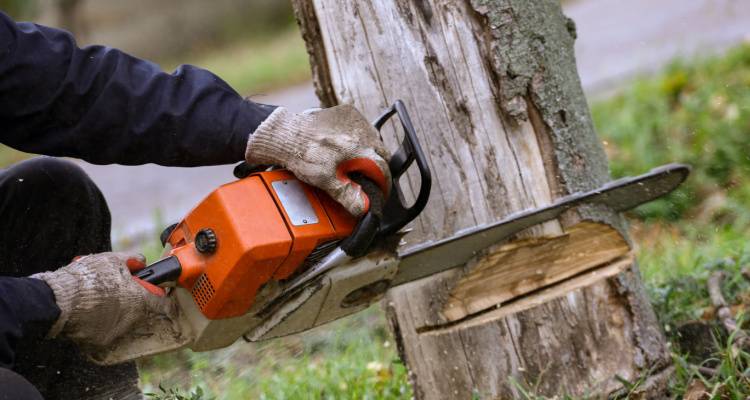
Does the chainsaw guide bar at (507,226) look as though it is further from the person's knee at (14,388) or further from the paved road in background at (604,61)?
the paved road in background at (604,61)

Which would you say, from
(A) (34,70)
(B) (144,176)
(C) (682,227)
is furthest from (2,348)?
(B) (144,176)

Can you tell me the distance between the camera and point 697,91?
6180 millimetres

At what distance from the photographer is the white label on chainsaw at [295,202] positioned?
2.45 meters

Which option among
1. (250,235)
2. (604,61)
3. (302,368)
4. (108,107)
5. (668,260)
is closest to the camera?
(250,235)

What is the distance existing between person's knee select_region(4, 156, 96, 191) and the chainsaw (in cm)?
35

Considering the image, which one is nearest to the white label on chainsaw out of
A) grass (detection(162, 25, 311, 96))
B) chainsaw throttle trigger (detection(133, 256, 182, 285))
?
chainsaw throttle trigger (detection(133, 256, 182, 285))

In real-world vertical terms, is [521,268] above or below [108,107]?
below

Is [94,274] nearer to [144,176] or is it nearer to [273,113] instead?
[273,113]

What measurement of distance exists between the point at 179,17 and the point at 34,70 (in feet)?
51.0

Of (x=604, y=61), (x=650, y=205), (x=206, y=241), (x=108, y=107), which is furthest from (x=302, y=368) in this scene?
(x=604, y=61)

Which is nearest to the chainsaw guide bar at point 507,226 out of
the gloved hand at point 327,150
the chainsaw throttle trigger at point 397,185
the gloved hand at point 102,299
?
the chainsaw throttle trigger at point 397,185

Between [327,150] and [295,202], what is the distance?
168 mm

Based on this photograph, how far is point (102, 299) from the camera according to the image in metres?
2.38

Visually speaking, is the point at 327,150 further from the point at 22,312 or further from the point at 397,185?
the point at 22,312
